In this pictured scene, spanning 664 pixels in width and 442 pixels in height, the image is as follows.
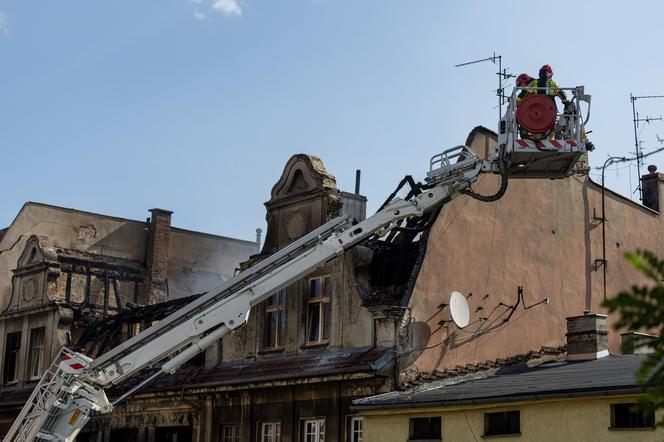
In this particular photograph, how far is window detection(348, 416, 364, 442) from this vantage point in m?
22.4

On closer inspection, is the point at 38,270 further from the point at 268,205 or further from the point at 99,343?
the point at 268,205

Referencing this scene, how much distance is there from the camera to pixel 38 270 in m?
32.8

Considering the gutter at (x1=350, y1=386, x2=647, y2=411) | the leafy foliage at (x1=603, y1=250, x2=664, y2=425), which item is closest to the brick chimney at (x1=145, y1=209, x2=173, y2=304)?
the gutter at (x1=350, y1=386, x2=647, y2=411)

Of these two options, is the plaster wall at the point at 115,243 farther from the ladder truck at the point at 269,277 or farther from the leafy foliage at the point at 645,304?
the leafy foliage at the point at 645,304

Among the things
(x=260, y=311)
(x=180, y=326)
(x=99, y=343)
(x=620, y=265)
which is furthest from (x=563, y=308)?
(x=99, y=343)

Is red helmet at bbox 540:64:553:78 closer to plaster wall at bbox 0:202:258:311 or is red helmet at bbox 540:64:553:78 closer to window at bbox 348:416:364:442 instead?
window at bbox 348:416:364:442

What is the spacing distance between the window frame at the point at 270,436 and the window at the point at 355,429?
229 centimetres

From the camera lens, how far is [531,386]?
1911 cm

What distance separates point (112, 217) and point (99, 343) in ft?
25.8

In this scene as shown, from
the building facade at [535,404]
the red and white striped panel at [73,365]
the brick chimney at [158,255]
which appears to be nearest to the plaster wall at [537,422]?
the building facade at [535,404]

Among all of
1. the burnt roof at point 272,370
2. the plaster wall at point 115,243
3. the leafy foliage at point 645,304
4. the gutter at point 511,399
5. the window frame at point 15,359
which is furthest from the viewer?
the plaster wall at point 115,243

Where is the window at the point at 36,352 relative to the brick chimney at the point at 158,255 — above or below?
below

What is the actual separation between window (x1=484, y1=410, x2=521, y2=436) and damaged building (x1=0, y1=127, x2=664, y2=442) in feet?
8.91

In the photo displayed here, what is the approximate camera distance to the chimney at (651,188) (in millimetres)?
30391
